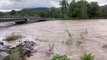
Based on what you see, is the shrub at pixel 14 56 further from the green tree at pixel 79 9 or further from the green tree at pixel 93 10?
the green tree at pixel 93 10

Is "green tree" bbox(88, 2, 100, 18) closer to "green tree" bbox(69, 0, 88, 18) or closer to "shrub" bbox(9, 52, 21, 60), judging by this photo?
"green tree" bbox(69, 0, 88, 18)

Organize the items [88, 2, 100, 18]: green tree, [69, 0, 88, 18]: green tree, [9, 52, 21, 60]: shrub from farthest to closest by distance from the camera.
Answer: [88, 2, 100, 18]: green tree → [69, 0, 88, 18]: green tree → [9, 52, 21, 60]: shrub

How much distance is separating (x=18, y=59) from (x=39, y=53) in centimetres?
397

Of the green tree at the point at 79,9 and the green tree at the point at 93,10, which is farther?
A: the green tree at the point at 93,10

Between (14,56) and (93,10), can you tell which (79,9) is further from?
(14,56)

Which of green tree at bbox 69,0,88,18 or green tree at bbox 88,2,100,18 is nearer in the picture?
green tree at bbox 69,0,88,18

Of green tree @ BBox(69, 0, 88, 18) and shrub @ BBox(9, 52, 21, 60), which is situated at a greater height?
shrub @ BBox(9, 52, 21, 60)

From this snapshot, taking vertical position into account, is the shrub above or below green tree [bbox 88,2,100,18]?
above

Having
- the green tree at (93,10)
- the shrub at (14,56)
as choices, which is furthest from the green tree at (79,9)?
the shrub at (14,56)

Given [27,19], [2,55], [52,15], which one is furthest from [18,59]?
[52,15]

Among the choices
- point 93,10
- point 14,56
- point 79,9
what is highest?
point 14,56

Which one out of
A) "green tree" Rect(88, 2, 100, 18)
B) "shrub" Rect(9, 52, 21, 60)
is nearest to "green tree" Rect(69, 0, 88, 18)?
"green tree" Rect(88, 2, 100, 18)

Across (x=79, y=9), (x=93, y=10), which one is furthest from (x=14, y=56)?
(x=93, y=10)

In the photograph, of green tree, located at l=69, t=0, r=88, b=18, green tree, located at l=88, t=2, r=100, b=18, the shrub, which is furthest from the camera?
green tree, located at l=88, t=2, r=100, b=18
